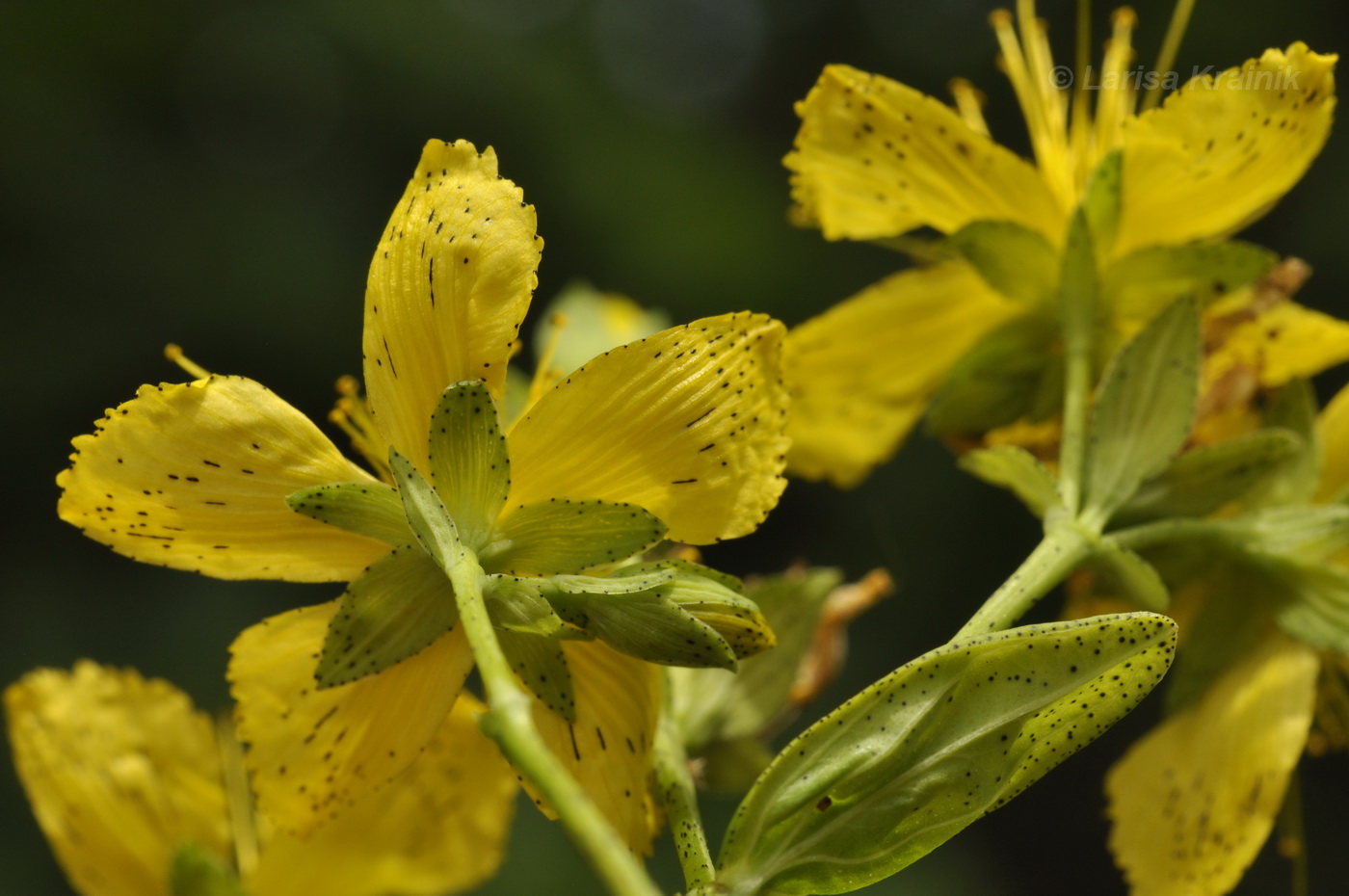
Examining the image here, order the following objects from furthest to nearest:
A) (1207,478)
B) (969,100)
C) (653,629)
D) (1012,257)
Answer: (969,100) → (1012,257) → (1207,478) → (653,629)

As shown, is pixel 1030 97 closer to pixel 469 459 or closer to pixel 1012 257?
pixel 1012 257

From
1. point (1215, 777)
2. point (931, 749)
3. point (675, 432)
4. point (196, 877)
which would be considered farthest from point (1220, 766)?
point (196, 877)

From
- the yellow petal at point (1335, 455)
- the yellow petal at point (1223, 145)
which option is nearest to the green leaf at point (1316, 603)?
the yellow petal at point (1335, 455)

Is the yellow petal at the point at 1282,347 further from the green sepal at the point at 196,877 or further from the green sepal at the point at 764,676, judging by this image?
the green sepal at the point at 196,877

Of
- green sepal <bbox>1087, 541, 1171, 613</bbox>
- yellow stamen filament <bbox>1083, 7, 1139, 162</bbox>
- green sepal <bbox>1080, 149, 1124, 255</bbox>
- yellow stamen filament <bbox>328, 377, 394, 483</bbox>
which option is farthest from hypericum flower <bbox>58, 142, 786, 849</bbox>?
yellow stamen filament <bbox>1083, 7, 1139, 162</bbox>

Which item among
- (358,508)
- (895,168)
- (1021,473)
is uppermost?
(895,168)

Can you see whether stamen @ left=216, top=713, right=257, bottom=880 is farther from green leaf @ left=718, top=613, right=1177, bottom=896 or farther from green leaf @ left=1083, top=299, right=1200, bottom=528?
green leaf @ left=1083, top=299, right=1200, bottom=528

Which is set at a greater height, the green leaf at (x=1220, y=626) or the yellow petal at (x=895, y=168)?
the yellow petal at (x=895, y=168)
